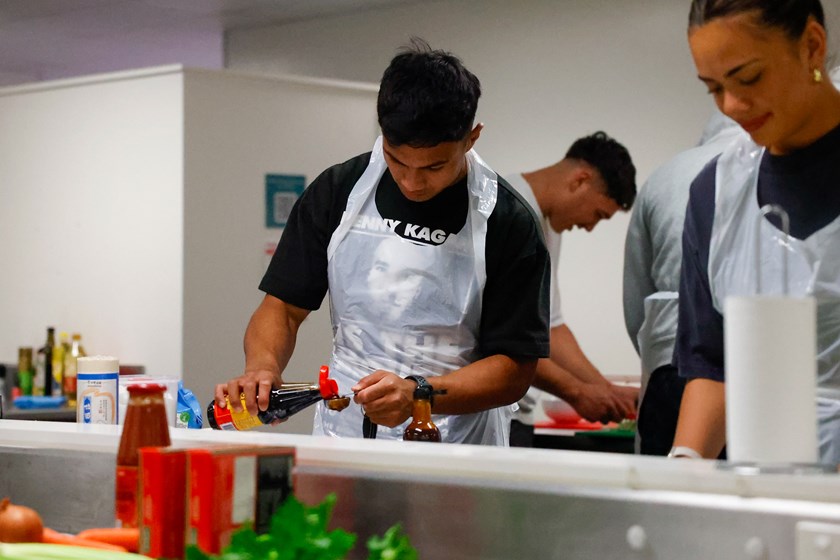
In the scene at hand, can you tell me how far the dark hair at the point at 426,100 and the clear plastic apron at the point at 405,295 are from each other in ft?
0.69

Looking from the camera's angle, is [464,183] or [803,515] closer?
[803,515]

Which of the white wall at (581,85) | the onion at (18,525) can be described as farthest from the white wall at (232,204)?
the onion at (18,525)

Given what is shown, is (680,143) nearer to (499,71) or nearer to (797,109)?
(499,71)

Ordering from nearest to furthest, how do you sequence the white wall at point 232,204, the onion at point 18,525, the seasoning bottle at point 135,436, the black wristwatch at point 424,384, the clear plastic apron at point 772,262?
1. the onion at point 18,525
2. the seasoning bottle at point 135,436
3. the clear plastic apron at point 772,262
4. the black wristwatch at point 424,384
5. the white wall at point 232,204

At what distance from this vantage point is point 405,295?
2.35 meters


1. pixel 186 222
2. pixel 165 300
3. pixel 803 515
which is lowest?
pixel 803 515

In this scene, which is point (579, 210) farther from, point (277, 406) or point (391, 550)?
point (391, 550)

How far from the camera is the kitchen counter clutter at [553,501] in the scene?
1113 mm

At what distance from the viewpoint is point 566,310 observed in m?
6.53

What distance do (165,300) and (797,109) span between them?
3489 millimetres

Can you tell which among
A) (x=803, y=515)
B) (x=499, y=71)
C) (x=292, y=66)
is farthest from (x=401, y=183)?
(x=292, y=66)

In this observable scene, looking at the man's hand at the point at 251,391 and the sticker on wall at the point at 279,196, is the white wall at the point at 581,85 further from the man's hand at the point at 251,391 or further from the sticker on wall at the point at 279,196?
the man's hand at the point at 251,391

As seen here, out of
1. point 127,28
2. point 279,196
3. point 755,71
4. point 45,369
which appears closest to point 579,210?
point 279,196

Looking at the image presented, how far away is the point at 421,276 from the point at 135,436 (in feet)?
3.23
